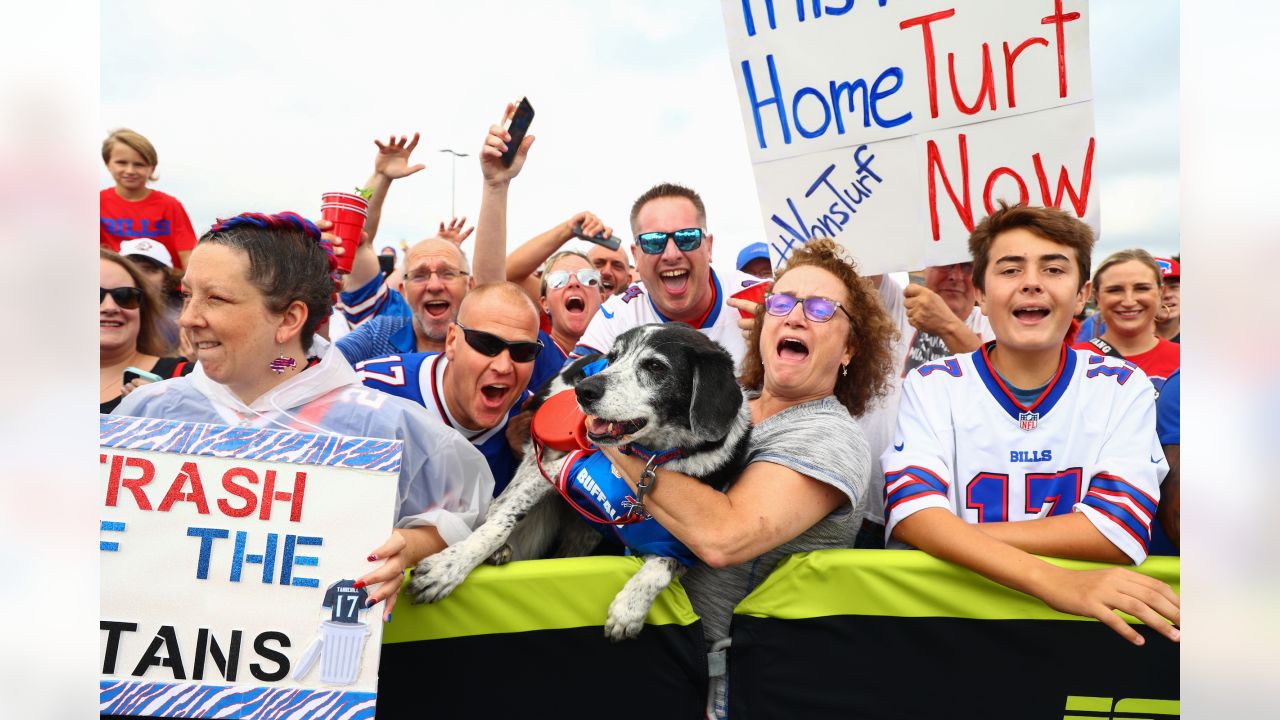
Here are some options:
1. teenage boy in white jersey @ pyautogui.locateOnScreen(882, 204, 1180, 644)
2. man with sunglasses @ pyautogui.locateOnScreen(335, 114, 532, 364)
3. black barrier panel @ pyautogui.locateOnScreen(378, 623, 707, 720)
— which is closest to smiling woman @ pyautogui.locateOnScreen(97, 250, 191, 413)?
man with sunglasses @ pyautogui.locateOnScreen(335, 114, 532, 364)

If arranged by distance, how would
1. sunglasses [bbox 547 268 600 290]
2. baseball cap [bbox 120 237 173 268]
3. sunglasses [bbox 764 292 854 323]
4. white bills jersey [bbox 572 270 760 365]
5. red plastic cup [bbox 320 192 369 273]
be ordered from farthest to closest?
1. sunglasses [bbox 547 268 600 290]
2. baseball cap [bbox 120 237 173 268]
3. white bills jersey [bbox 572 270 760 365]
4. red plastic cup [bbox 320 192 369 273]
5. sunglasses [bbox 764 292 854 323]

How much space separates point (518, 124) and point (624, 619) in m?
2.46

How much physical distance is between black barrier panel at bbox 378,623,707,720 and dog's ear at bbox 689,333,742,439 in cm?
60

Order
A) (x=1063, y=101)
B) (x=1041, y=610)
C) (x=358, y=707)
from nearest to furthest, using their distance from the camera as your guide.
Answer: (x=358, y=707), (x=1041, y=610), (x=1063, y=101)

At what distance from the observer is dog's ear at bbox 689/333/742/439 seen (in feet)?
8.05

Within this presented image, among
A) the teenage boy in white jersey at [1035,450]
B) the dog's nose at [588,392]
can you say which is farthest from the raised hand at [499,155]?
the teenage boy in white jersey at [1035,450]

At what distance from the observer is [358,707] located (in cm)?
203

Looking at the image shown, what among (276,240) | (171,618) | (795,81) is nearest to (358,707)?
(171,618)

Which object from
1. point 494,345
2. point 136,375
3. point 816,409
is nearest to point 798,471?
point 816,409

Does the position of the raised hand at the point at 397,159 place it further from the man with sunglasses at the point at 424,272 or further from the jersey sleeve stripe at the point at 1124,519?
the jersey sleeve stripe at the point at 1124,519

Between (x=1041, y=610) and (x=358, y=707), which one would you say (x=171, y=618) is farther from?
(x=1041, y=610)

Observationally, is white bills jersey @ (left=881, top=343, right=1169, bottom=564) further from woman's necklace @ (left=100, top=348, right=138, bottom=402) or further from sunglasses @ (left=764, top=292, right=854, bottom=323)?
woman's necklace @ (left=100, top=348, right=138, bottom=402)

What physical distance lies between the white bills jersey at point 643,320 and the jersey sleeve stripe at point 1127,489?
181 cm
